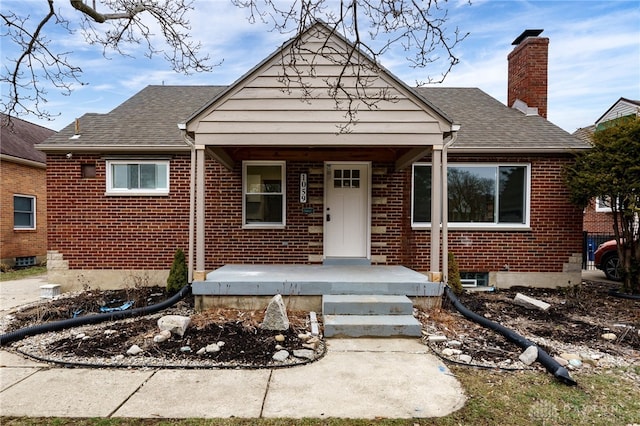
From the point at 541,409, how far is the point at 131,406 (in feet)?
11.7

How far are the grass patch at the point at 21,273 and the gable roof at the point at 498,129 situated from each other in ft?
41.1

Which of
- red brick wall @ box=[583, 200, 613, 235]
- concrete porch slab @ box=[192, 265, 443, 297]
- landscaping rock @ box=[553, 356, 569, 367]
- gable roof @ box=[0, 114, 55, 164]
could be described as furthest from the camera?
red brick wall @ box=[583, 200, 613, 235]

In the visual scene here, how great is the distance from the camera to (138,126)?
8547mm

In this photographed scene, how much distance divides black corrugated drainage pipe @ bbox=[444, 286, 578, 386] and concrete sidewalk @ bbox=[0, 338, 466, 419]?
108 cm

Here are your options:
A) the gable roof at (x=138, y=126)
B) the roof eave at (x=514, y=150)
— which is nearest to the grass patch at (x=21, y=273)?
the gable roof at (x=138, y=126)

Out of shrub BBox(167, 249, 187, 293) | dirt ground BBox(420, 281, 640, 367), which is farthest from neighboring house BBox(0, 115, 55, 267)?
dirt ground BBox(420, 281, 640, 367)

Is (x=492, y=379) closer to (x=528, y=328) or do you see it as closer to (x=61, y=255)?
(x=528, y=328)

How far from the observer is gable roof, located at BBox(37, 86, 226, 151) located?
7.71 meters

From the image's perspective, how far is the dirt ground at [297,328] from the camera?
4281mm

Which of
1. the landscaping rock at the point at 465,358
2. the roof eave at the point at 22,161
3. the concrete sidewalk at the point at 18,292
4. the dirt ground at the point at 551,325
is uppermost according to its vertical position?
the roof eave at the point at 22,161

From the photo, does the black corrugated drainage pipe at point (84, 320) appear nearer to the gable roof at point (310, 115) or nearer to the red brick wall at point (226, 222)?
the red brick wall at point (226, 222)

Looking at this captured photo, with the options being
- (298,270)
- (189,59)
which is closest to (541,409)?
(298,270)

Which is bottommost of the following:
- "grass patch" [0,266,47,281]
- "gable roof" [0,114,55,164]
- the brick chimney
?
"grass patch" [0,266,47,281]

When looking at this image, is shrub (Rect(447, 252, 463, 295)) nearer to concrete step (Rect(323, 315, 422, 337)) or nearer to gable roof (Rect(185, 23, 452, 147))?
concrete step (Rect(323, 315, 422, 337))
